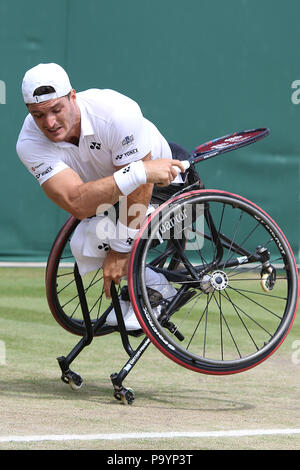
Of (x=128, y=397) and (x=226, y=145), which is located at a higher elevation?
(x=226, y=145)

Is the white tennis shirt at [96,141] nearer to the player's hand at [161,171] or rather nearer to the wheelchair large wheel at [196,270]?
the player's hand at [161,171]

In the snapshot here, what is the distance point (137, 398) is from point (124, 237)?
72cm

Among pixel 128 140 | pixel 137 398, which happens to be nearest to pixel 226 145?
pixel 128 140

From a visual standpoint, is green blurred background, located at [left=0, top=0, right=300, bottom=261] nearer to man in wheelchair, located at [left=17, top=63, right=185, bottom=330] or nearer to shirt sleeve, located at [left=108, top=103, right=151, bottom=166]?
man in wheelchair, located at [left=17, top=63, right=185, bottom=330]

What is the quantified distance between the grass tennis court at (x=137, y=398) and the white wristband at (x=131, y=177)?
0.90 metres

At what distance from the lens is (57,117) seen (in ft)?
12.3

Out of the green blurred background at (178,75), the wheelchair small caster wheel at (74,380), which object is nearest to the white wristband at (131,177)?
the wheelchair small caster wheel at (74,380)

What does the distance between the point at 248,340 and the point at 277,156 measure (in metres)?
3.09

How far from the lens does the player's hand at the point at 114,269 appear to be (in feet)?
12.7

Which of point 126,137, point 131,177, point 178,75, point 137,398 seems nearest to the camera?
point 131,177

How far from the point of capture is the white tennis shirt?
150 inches

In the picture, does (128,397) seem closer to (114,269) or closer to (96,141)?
(114,269)
